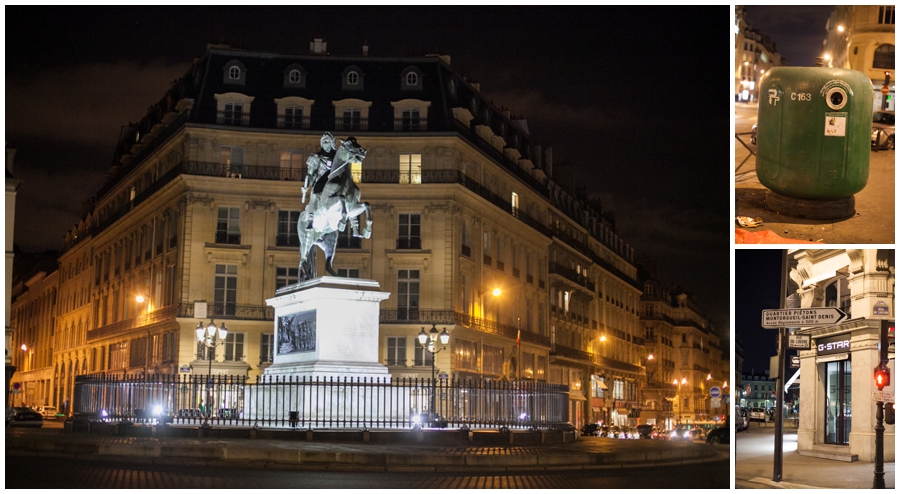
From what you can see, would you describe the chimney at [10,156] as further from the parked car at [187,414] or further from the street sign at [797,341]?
the street sign at [797,341]

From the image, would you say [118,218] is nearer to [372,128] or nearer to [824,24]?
[372,128]

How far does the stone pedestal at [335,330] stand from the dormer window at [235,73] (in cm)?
3357

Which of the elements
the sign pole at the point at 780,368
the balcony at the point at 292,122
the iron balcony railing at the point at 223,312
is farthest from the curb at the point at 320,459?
the balcony at the point at 292,122

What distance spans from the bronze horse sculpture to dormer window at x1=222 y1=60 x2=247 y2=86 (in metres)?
32.3

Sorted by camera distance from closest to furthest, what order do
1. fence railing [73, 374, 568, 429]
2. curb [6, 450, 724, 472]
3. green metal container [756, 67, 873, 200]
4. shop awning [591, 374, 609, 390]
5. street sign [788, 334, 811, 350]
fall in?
green metal container [756, 67, 873, 200], curb [6, 450, 724, 472], fence railing [73, 374, 568, 429], street sign [788, 334, 811, 350], shop awning [591, 374, 609, 390]

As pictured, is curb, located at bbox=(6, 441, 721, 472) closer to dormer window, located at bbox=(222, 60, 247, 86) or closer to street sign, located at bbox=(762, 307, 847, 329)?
street sign, located at bbox=(762, 307, 847, 329)

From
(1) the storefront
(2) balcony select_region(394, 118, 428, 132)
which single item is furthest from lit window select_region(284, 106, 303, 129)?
(1) the storefront

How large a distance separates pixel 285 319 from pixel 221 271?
30414 mm

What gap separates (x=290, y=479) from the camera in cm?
1631

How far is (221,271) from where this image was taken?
54.1 m

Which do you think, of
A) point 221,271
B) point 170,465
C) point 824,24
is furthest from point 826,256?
point 221,271

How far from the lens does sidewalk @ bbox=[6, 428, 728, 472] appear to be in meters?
17.6

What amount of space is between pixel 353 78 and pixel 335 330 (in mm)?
34712

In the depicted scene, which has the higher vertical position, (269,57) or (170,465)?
(269,57)
